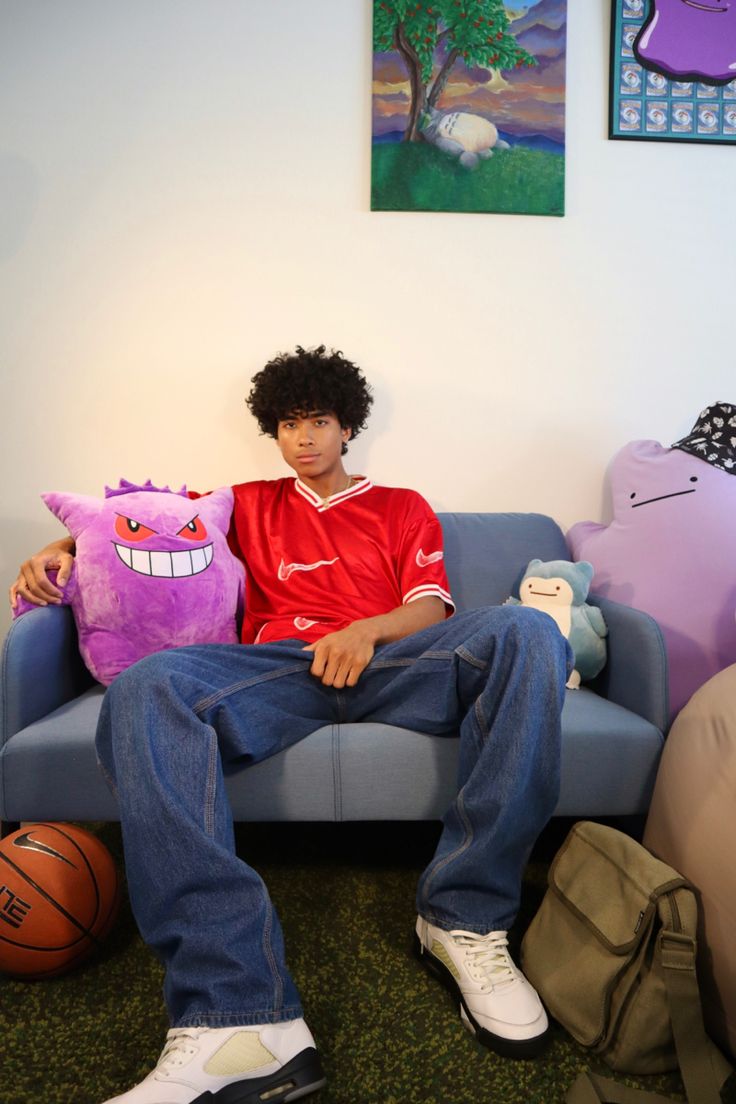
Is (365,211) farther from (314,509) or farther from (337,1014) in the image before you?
(337,1014)

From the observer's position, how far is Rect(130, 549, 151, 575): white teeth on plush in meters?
1.65

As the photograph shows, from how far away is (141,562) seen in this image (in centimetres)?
165

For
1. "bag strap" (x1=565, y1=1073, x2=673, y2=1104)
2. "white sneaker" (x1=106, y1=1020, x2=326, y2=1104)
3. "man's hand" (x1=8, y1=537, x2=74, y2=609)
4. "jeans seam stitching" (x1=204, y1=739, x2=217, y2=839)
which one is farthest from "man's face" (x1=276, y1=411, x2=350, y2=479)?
"bag strap" (x1=565, y1=1073, x2=673, y2=1104)

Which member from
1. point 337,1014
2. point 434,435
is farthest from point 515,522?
point 337,1014

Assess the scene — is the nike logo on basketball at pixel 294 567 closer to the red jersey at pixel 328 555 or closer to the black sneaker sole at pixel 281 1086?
the red jersey at pixel 328 555

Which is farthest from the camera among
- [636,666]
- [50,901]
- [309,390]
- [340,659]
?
[309,390]

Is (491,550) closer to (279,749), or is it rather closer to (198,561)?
(198,561)

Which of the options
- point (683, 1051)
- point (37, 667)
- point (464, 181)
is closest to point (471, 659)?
point (683, 1051)

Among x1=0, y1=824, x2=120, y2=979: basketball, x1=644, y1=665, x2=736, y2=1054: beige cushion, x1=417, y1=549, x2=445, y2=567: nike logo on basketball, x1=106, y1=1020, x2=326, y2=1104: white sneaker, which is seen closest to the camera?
x1=106, y1=1020, x2=326, y2=1104: white sneaker

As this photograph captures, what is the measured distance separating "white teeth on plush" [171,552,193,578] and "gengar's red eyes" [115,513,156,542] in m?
0.07

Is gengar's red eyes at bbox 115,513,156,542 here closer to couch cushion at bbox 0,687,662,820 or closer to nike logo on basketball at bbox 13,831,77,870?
couch cushion at bbox 0,687,662,820

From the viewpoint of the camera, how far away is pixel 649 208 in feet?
7.48

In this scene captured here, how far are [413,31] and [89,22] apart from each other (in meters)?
0.89

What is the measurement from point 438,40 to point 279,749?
197cm
